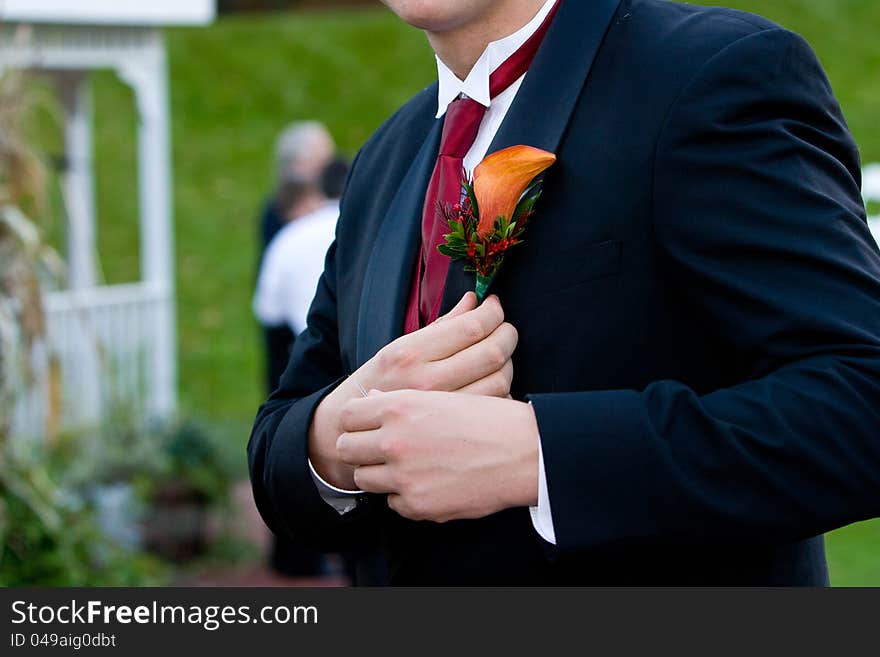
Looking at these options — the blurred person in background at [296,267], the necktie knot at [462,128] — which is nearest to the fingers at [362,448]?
the necktie knot at [462,128]

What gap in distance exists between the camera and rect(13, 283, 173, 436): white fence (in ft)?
24.3

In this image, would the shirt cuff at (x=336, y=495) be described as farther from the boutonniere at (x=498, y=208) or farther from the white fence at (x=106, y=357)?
the white fence at (x=106, y=357)

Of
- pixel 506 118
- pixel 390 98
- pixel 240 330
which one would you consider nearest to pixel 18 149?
pixel 506 118

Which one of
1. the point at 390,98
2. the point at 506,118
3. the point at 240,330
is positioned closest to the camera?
the point at 506,118

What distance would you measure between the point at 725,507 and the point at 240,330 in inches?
541

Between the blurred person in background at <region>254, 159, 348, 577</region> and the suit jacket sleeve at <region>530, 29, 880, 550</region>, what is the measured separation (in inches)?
187

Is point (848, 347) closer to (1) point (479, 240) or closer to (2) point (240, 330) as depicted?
(1) point (479, 240)

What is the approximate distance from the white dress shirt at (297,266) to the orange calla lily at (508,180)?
487 cm

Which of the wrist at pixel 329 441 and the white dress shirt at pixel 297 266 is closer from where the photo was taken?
the wrist at pixel 329 441

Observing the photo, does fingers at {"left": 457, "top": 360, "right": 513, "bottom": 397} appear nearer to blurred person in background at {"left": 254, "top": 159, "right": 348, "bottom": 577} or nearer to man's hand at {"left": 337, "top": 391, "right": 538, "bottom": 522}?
man's hand at {"left": 337, "top": 391, "right": 538, "bottom": 522}

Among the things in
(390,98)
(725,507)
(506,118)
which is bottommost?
(725,507)

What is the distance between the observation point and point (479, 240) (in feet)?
4.58

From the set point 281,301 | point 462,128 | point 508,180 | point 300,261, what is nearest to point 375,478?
point 508,180

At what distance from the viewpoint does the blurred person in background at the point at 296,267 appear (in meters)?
6.39
